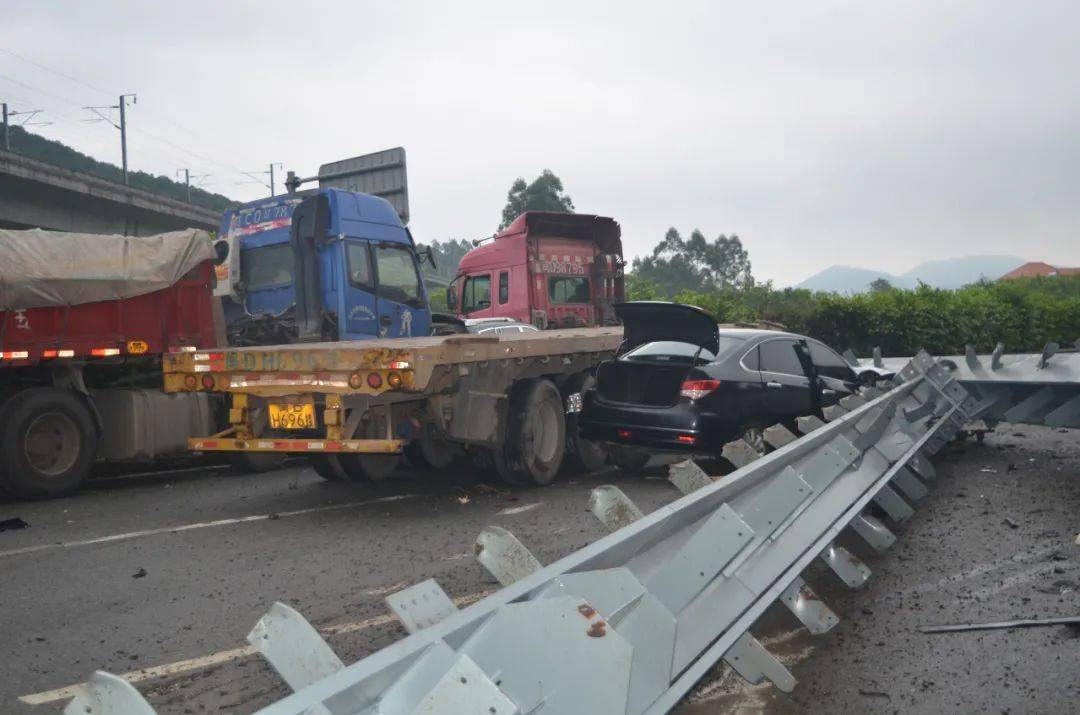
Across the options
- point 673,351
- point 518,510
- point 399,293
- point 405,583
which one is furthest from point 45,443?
point 673,351

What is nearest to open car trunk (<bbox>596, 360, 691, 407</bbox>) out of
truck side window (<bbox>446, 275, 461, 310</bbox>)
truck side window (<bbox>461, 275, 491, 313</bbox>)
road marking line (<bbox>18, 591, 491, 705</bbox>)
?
road marking line (<bbox>18, 591, 491, 705</bbox>)

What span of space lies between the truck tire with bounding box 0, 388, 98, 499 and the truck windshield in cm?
300

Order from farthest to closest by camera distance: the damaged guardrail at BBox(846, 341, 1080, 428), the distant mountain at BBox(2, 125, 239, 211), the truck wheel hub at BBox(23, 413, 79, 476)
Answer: the distant mountain at BBox(2, 125, 239, 211) < the truck wheel hub at BBox(23, 413, 79, 476) < the damaged guardrail at BBox(846, 341, 1080, 428)

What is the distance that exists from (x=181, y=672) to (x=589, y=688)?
9.20 feet

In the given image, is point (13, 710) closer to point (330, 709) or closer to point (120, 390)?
point (330, 709)

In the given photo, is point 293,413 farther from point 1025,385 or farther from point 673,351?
point 1025,385

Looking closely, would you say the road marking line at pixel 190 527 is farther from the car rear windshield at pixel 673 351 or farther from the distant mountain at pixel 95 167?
the distant mountain at pixel 95 167

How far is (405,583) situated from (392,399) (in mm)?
2440

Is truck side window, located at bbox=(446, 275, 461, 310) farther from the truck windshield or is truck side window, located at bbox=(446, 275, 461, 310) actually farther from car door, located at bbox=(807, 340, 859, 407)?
car door, located at bbox=(807, 340, 859, 407)

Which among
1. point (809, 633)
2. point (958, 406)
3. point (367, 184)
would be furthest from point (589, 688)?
point (367, 184)

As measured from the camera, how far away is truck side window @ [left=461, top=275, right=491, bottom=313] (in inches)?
745

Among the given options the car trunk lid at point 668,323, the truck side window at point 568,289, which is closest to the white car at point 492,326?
the truck side window at point 568,289

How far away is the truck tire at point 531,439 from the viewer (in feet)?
30.0

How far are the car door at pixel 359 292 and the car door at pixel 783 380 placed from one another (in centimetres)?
479
